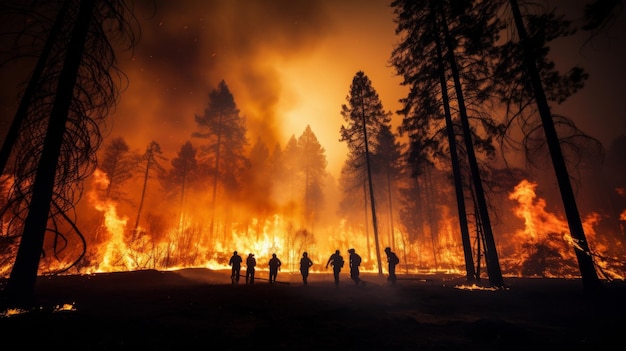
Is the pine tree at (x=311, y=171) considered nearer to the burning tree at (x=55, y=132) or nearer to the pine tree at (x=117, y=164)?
the pine tree at (x=117, y=164)

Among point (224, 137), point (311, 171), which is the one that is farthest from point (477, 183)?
point (311, 171)

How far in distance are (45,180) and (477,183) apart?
17.4 metres

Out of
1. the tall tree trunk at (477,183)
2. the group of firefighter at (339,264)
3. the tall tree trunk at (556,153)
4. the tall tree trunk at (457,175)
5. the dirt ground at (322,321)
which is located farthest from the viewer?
the group of firefighter at (339,264)

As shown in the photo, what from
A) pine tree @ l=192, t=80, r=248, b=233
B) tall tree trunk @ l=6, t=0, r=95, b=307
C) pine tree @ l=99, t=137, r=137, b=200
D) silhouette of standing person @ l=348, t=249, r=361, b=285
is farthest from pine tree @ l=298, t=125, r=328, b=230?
tall tree trunk @ l=6, t=0, r=95, b=307

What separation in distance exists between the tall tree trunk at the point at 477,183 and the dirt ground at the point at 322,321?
1174mm

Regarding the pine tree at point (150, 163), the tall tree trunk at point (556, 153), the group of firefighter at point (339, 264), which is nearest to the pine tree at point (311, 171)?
the pine tree at point (150, 163)

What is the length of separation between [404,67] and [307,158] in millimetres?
32625

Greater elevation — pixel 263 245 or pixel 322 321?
pixel 263 245

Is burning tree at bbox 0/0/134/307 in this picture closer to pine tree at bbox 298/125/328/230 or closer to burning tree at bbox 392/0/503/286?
burning tree at bbox 392/0/503/286

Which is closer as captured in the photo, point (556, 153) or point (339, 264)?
point (556, 153)

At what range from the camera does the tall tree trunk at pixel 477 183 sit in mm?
12562

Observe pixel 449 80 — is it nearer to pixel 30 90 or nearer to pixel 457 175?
pixel 457 175

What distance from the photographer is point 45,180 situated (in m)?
7.51

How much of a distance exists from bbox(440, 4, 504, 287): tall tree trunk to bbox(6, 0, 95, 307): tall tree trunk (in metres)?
16.7
